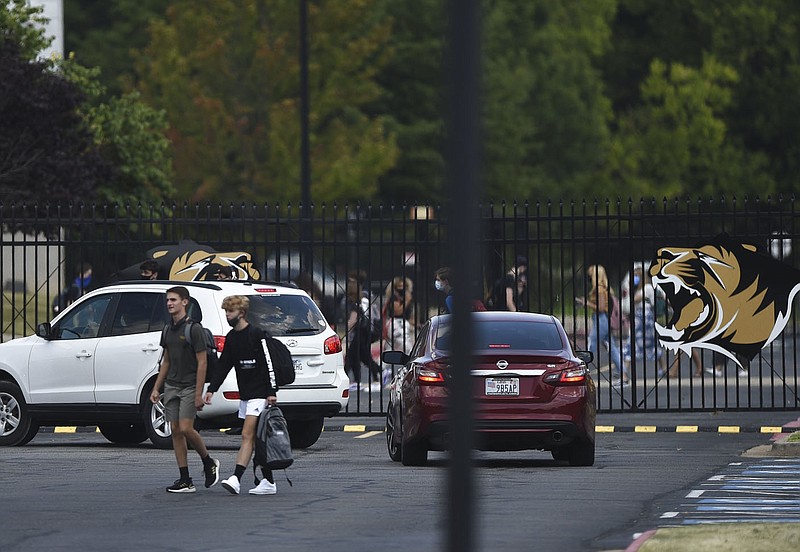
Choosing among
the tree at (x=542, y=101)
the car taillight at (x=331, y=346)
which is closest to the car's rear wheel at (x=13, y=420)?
the car taillight at (x=331, y=346)

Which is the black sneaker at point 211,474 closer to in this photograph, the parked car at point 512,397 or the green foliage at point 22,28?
the parked car at point 512,397

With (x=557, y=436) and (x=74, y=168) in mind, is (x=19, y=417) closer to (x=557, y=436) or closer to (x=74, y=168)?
(x=557, y=436)

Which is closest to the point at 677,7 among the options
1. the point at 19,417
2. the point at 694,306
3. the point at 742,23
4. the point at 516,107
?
the point at 742,23

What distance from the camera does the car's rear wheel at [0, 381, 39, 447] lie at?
19156 mm

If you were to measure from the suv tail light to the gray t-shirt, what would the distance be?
3192 mm

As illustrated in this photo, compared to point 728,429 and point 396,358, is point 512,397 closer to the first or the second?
point 396,358

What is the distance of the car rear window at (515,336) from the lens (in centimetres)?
1628

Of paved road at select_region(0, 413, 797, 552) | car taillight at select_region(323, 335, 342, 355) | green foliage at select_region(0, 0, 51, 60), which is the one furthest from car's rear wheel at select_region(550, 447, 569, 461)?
green foliage at select_region(0, 0, 51, 60)

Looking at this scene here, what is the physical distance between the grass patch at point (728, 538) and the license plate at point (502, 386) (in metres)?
4.35

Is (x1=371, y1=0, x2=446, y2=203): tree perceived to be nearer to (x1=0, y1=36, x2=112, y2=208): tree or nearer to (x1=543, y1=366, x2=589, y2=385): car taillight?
(x1=0, y1=36, x2=112, y2=208): tree

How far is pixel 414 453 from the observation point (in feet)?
54.1

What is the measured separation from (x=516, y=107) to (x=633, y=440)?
144ft

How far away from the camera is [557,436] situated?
16.0 m

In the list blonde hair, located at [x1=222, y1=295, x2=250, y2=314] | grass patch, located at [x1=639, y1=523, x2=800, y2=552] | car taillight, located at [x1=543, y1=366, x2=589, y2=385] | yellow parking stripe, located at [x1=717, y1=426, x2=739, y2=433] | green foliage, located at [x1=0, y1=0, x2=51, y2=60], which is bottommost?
yellow parking stripe, located at [x1=717, y1=426, x2=739, y2=433]
